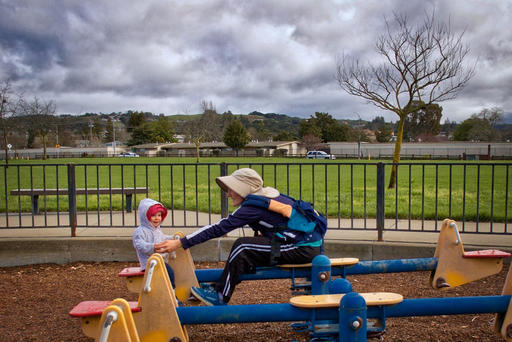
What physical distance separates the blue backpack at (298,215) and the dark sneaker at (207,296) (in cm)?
76

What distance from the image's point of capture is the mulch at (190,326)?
3.56 metres

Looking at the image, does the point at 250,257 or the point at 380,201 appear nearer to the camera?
the point at 250,257

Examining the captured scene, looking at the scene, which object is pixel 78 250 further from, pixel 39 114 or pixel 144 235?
pixel 39 114

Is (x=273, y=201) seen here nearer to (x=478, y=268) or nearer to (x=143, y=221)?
(x=143, y=221)

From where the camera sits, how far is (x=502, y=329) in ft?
9.45

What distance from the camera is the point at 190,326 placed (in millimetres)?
3836

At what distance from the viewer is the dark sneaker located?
3443 mm

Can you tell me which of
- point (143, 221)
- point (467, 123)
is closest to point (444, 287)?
point (143, 221)

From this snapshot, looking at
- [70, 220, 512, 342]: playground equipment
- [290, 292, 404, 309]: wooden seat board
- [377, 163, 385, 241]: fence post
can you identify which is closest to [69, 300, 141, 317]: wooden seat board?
[70, 220, 512, 342]: playground equipment

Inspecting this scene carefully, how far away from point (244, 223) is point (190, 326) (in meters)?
1.23

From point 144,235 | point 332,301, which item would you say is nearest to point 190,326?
point 144,235

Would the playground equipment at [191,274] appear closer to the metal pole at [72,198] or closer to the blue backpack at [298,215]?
the blue backpack at [298,215]

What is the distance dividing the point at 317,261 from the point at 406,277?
7.93ft

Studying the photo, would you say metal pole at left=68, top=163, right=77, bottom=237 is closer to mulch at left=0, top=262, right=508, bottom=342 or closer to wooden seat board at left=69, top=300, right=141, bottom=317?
mulch at left=0, top=262, right=508, bottom=342
